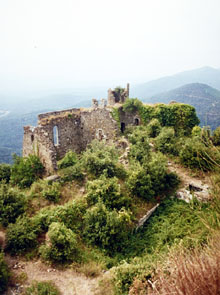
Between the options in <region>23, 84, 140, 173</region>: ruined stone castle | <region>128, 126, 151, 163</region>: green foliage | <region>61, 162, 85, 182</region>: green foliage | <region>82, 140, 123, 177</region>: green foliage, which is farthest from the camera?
<region>23, 84, 140, 173</region>: ruined stone castle

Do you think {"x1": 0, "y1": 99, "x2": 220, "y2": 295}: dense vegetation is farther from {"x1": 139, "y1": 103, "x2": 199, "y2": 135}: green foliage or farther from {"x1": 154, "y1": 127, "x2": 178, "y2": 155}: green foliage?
{"x1": 139, "y1": 103, "x2": 199, "y2": 135}: green foliage

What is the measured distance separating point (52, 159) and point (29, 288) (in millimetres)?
9035

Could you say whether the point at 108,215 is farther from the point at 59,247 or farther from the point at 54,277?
the point at 54,277

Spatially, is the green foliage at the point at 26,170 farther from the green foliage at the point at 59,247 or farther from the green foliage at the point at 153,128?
the green foliage at the point at 153,128

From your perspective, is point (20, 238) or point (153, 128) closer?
point (20, 238)

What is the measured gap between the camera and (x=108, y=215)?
30.4 ft

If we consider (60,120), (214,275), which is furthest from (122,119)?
(214,275)

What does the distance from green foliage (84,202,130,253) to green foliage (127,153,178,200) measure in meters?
1.92

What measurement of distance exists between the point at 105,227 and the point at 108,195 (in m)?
1.63

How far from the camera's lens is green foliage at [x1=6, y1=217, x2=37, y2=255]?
8.28 meters

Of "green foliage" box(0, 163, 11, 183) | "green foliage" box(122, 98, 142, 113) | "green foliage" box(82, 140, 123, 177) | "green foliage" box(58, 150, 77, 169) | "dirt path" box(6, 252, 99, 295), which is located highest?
A: "green foliage" box(122, 98, 142, 113)

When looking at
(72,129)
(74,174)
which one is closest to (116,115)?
(72,129)

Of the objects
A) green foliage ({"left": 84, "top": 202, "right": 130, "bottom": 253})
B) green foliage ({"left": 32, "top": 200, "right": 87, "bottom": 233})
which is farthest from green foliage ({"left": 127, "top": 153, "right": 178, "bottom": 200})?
green foliage ({"left": 32, "top": 200, "right": 87, "bottom": 233})

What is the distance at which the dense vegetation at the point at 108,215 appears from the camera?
7.09 m
